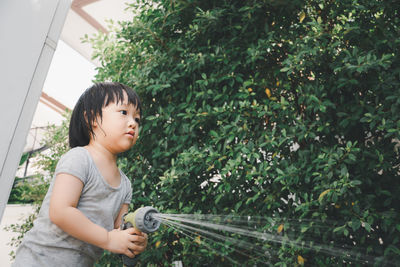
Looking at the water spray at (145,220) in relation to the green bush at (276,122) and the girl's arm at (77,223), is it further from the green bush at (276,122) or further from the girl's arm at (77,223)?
the green bush at (276,122)

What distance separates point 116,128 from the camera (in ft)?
4.95

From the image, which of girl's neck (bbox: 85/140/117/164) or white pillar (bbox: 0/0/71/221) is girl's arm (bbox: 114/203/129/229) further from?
white pillar (bbox: 0/0/71/221)

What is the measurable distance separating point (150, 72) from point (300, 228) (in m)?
1.45

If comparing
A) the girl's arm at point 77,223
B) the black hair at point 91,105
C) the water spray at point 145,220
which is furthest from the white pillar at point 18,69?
the water spray at point 145,220

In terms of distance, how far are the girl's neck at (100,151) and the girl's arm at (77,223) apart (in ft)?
0.66

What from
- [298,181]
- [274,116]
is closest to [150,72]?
[274,116]

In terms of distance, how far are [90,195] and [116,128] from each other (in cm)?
29

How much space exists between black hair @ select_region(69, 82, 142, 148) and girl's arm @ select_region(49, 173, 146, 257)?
323 mm

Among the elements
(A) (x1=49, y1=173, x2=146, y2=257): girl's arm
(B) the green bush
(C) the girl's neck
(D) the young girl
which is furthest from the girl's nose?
(B) the green bush

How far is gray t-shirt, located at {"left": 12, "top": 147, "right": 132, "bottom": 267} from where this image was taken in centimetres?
131

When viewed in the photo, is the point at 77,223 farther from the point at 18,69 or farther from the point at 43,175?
the point at 43,175

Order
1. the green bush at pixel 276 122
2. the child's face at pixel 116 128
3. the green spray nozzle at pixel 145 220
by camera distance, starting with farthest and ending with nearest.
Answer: the green bush at pixel 276 122 → the child's face at pixel 116 128 → the green spray nozzle at pixel 145 220

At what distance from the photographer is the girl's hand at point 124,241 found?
1.31 m

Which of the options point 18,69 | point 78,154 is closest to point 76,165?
point 78,154
